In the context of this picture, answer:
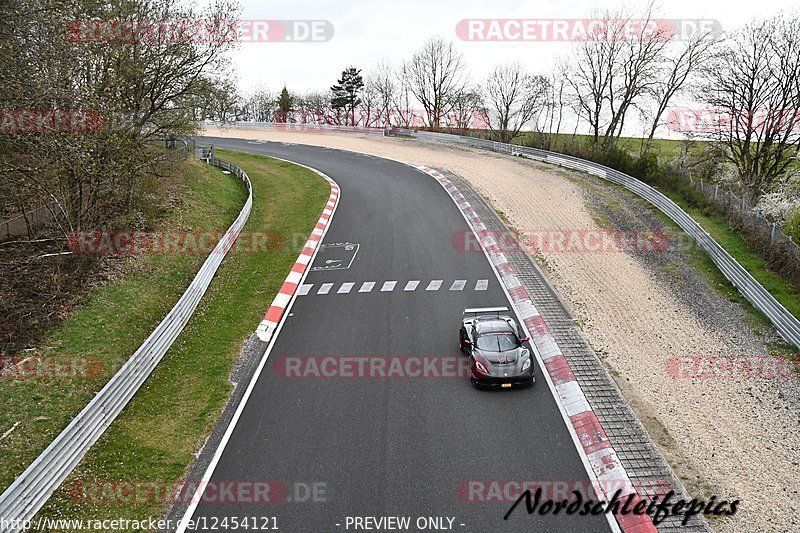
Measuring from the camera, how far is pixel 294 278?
18.7m

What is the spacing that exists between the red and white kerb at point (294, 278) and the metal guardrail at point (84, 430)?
238 centimetres

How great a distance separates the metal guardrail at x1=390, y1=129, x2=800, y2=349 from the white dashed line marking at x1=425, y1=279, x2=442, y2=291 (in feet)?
33.3

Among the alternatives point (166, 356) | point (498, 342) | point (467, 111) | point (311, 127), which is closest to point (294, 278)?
point (166, 356)

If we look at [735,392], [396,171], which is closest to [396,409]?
[735,392]

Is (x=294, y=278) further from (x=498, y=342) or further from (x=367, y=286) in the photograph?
(x=498, y=342)

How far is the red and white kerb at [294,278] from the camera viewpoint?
15.5 metres

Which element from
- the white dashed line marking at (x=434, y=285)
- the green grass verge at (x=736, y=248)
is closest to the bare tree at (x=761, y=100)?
the green grass verge at (x=736, y=248)

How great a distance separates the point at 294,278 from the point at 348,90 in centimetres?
5981

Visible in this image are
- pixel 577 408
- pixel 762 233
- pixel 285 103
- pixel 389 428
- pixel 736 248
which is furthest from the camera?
pixel 285 103

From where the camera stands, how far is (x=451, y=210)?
25.9 metres

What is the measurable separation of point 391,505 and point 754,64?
31.5 metres

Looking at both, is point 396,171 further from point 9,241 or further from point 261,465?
point 261,465

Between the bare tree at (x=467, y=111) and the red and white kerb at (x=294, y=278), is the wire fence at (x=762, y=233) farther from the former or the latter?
the bare tree at (x=467, y=111)

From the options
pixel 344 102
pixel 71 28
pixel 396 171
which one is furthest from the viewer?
pixel 344 102
